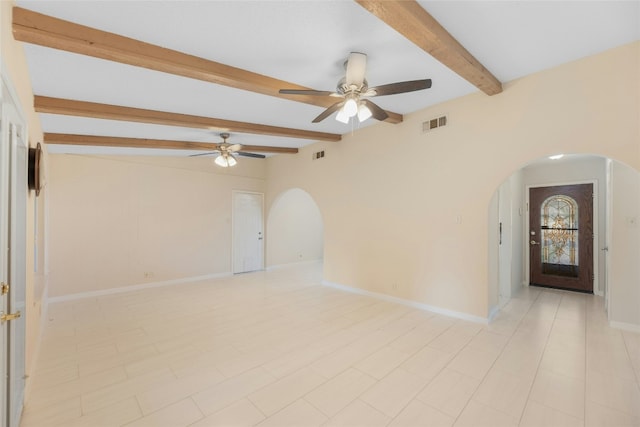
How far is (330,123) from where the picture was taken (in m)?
4.51

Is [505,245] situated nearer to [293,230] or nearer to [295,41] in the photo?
[295,41]

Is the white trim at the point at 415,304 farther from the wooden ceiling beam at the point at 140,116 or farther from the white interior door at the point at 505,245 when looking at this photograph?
the wooden ceiling beam at the point at 140,116

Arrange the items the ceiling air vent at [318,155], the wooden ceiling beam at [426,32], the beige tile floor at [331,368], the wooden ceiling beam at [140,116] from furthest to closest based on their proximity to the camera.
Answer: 1. the ceiling air vent at [318,155]
2. the wooden ceiling beam at [140,116]
3. the beige tile floor at [331,368]
4. the wooden ceiling beam at [426,32]

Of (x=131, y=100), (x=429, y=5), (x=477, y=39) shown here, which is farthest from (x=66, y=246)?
(x=477, y=39)

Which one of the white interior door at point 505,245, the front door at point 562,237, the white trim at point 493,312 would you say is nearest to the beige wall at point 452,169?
the white trim at point 493,312

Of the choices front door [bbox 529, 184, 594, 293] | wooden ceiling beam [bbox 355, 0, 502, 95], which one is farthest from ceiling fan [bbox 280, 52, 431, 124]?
front door [bbox 529, 184, 594, 293]

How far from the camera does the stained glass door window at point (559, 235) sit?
529cm

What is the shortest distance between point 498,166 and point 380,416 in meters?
3.05

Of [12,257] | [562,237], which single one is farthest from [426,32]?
[562,237]

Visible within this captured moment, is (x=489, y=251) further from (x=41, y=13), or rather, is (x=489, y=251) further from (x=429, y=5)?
(x=41, y=13)

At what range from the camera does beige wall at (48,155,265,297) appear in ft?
15.7

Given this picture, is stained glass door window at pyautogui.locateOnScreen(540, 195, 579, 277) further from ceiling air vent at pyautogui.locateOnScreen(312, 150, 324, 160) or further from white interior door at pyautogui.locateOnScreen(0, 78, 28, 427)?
white interior door at pyautogui.locateOnScreen(0, 78, 28, 427)

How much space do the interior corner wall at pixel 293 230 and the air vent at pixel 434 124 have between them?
12.4ft

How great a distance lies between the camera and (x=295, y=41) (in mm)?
2244
